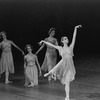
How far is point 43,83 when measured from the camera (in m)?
11.0

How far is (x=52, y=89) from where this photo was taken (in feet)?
32.4

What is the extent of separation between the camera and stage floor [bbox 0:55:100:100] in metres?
8.87

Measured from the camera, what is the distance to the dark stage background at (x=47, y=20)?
61.2 ft

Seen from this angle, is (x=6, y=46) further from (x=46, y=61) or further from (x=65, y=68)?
(x=65, y=68)

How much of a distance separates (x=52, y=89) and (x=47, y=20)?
961 centimetres

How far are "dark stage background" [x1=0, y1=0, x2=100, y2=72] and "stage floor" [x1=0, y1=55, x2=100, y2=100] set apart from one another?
6.37 metres

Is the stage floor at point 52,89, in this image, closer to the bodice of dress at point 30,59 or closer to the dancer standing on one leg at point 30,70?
the dancer standing on one leg at point 30,70

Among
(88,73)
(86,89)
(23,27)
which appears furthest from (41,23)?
(86,89)

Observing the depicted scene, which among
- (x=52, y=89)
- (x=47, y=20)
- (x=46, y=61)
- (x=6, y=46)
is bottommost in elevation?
(x=52, y=89)

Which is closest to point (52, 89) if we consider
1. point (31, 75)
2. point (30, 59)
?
point (31, 75)

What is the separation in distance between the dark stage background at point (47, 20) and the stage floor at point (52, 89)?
6.37m

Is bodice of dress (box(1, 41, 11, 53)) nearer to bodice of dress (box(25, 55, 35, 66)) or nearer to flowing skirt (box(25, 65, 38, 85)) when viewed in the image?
bodice of dress (box(25, 55, 35, 66))

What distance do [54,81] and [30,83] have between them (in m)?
0.79

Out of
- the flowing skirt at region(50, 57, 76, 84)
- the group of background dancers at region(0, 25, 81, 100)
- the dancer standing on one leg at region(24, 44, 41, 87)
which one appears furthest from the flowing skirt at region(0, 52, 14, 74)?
the flowing skirt at region(50, 57, 76, 84)
